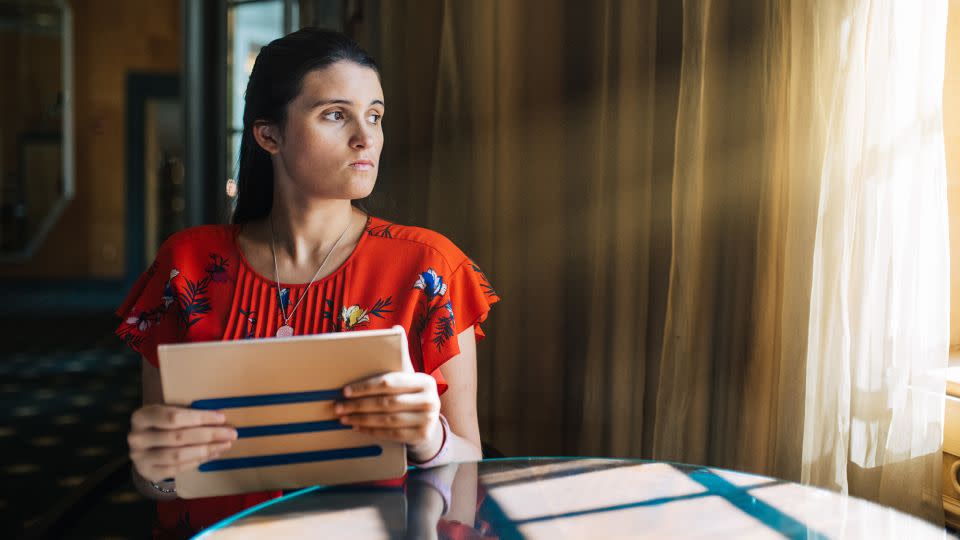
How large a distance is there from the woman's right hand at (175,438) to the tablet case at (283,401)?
0.5 inches

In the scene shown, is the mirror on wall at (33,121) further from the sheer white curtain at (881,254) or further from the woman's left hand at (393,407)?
the sheer white curtain at (881,254)

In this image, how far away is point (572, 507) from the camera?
96 centimetres

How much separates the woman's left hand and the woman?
0.71 ft

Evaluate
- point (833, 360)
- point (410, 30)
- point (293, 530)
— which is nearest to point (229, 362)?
point (293, 530)

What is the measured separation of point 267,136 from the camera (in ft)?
4.75

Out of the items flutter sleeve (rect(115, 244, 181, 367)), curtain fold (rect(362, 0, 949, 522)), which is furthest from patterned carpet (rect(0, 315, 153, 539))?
curtain fold (rect(362, 0, 949, 522))

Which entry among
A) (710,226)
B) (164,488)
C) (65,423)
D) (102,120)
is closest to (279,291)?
(164,488)

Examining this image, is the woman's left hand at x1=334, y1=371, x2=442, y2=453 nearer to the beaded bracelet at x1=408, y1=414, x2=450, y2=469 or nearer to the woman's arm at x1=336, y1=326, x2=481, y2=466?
the woman's arm at x1=336, y1=326, x2=481, y2=466

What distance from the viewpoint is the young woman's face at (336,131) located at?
134 cm

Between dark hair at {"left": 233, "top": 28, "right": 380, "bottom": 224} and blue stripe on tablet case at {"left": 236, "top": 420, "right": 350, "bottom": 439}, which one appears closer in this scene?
blue stripe on tablet case at {"left": 236, "top": 420, "right": 350, "bottom": 439}

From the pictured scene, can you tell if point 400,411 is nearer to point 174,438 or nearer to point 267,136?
point 174,438

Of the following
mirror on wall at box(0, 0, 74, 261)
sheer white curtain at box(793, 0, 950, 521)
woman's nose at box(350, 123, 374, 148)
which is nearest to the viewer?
sheer white curtain at box(793, 0, 950, 521)

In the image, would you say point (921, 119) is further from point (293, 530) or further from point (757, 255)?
point (293, 530)

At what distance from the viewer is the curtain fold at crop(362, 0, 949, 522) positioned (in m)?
1.20
